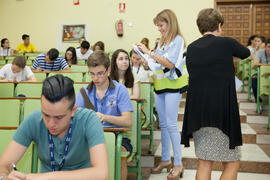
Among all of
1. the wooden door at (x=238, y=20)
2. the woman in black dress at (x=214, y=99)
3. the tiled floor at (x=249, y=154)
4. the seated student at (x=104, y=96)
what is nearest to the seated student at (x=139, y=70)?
the tiled floor at (x=249, y=154)

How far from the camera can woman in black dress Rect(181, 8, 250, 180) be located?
185cm

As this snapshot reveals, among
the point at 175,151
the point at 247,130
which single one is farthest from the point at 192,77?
the point at 247,130

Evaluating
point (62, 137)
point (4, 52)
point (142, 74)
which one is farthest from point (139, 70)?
point (4, 52)

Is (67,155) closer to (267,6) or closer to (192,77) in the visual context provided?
(192,77)

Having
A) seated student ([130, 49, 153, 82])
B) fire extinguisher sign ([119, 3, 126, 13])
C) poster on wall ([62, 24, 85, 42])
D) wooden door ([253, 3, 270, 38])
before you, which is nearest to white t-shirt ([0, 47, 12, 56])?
poster on wall ([62, 24, 85, 42])

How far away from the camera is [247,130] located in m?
4.11

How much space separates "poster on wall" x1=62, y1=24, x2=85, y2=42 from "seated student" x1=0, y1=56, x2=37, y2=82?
18.1 feet

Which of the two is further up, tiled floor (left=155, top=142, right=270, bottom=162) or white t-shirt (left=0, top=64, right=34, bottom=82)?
white t-shirt (left=0, top=64, right=34, bottom=82)

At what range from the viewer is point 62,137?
130 cm

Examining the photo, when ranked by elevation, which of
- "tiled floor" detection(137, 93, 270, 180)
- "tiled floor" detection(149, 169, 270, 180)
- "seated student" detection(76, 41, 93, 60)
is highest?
"seated student" detection(76, 41, 93, 60)

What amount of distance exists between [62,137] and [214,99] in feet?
3.10

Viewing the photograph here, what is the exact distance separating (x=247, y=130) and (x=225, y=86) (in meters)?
2.47

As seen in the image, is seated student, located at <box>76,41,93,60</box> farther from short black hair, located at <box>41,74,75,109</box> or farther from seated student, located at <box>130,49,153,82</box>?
short black hair, located at <box>41,74,75,109</box>

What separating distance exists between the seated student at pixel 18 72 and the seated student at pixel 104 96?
2239 millimetres
